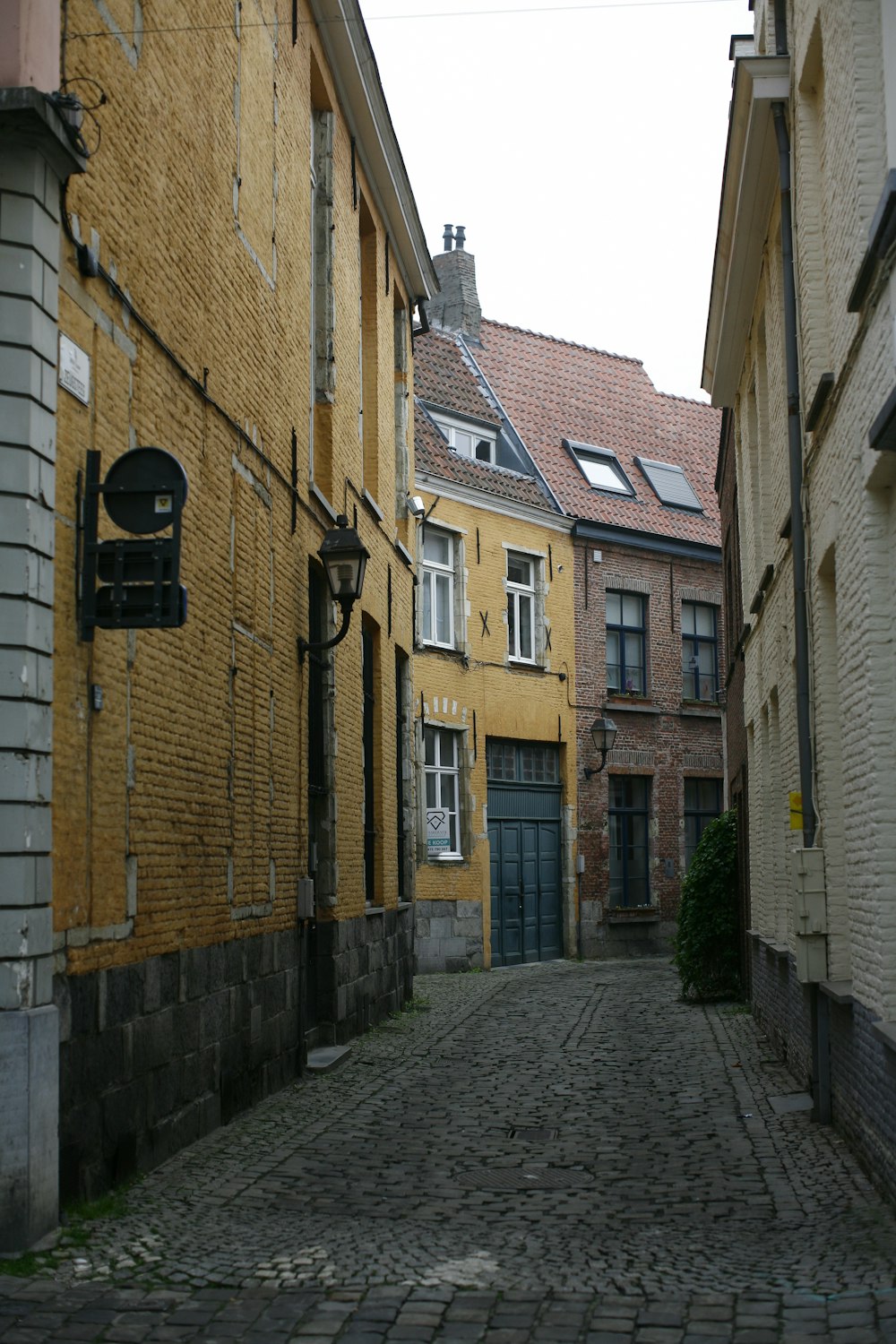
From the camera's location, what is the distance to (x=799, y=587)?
9.83 meters

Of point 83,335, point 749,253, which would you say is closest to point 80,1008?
point 83,335

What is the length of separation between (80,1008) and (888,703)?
12.3ft

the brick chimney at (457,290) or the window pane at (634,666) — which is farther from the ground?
the brick chimney at (457,290)

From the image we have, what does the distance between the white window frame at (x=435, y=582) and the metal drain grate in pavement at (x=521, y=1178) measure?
50.2 ft

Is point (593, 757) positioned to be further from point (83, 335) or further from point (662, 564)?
point (83, 335)

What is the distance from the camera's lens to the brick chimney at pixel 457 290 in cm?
2877

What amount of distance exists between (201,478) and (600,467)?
66.8 feet

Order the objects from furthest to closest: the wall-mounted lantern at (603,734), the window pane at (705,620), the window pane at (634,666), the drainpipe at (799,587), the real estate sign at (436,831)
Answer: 1. the window pane at (705,620)
2. the window pane at (634,666)
3. the wall-mounted lantern at (603,734)
4. the real estate sign at (436,831)
5. the drainpipe at (799,587)

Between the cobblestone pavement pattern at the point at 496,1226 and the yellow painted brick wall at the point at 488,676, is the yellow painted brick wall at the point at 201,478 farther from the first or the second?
the yellow painted brick wall at the point at 488,676

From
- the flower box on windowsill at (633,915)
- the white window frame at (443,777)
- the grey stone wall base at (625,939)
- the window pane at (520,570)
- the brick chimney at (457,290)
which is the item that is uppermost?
the brick chimney at (457,290)

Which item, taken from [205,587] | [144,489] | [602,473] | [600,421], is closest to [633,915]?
[602,473]

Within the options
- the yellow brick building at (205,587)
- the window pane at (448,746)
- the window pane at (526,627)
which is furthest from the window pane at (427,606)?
the yellow brick building at (205,587)

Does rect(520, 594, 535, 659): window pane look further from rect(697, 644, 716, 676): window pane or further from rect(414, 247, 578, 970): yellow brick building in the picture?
rect(697, 644, 716, 676): window pane

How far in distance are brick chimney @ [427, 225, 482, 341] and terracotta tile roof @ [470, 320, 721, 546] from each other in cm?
52
